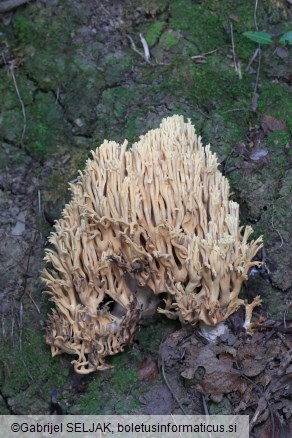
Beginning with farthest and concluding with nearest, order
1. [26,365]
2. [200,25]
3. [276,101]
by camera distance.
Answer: [200,25] → [276,101] → [26,365]

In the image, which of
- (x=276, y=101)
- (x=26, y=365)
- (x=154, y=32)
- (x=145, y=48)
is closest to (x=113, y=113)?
(x=145, y=48)

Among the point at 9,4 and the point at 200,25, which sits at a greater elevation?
the point at 9,4

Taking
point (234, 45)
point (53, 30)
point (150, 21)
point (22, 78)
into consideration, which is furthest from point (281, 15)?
point (22, 78)

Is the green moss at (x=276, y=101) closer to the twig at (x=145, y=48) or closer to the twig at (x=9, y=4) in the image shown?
the twig at (x=145, y=48)

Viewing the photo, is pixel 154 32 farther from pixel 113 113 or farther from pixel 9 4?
pixel 9 4

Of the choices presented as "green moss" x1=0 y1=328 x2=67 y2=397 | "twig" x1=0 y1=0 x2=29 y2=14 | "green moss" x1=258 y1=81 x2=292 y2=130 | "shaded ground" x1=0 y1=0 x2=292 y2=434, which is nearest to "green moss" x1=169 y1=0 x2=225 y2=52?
"shaded ground" x1=0 y1=0 x2=292 y2=434

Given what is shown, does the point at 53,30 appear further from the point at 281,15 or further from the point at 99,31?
the point at 281,15
